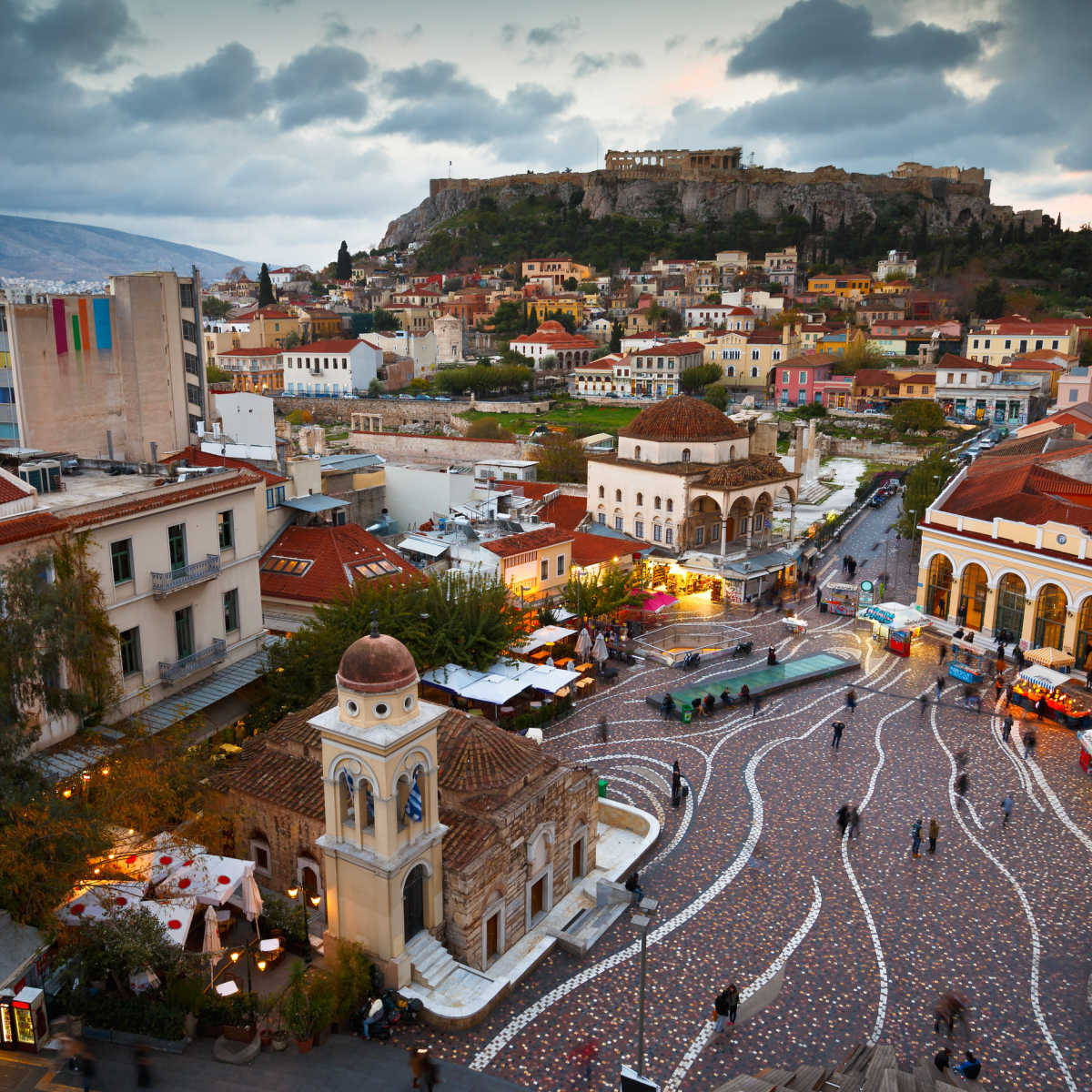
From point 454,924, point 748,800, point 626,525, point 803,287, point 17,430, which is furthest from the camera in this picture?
point 803,287

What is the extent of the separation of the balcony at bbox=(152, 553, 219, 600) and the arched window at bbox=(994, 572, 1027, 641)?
952 inches

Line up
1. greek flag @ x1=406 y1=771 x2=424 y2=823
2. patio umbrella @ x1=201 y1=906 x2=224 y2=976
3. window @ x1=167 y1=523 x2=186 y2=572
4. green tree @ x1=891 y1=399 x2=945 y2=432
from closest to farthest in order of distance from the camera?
greek flag @ x1=406 y1=771 x2=424 y2=823 < patio umbrella @ x1=201 y1=906 x2=224 y2=976 < window @ x1=167 y1=523 x2=186 y2=572 < green tree @ x1=891 y1=399 x2=945 y2=432

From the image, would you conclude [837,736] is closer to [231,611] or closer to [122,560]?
[231,611]

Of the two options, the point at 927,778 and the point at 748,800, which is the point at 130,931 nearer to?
the point at 748,800

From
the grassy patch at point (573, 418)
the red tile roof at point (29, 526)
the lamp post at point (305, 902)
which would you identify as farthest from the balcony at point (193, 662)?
the grassy patch at point (573, 418)

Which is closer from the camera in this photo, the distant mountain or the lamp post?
the lamp post

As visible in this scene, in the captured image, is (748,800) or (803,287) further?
(803,287)

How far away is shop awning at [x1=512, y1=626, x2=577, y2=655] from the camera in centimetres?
2628

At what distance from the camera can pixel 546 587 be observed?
32812 mm

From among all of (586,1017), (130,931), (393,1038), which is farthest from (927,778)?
(130,931)

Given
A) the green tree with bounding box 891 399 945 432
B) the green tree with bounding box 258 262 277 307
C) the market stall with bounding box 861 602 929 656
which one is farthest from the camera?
the green tree with bounding box 258 262 277 307

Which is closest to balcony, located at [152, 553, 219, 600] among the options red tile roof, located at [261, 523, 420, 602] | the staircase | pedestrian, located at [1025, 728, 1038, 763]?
red tile roof, located at [261, 523, 420, 602]

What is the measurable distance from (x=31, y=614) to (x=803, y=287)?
12032 centimetres

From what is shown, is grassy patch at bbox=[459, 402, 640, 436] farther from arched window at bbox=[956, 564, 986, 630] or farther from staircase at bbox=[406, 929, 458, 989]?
staircase at bbox=[406, 929, 458, 989]
